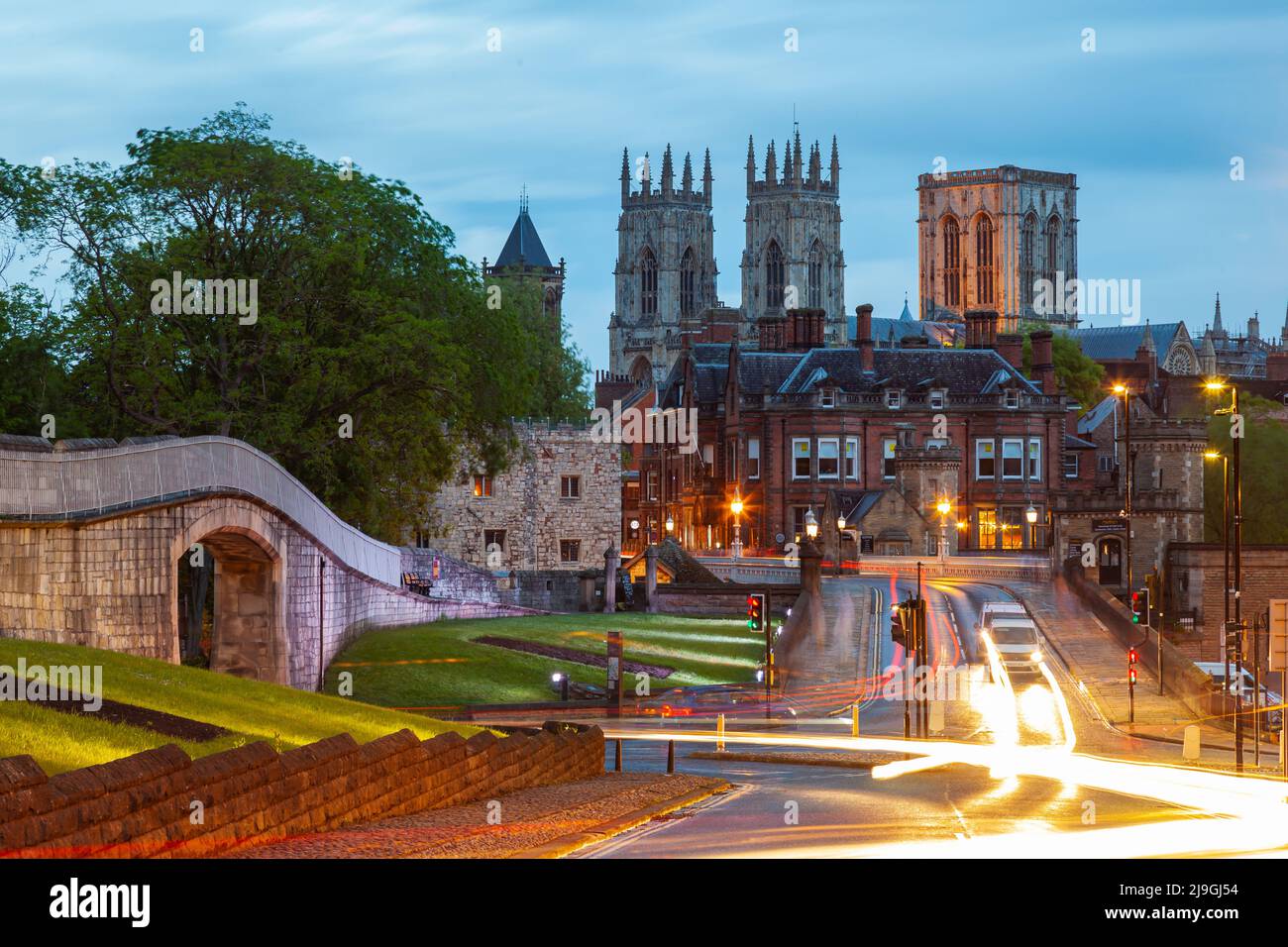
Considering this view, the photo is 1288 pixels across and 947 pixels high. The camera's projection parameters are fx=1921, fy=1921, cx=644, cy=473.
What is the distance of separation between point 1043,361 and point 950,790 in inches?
2984

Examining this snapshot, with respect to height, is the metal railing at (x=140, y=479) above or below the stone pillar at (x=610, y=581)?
above

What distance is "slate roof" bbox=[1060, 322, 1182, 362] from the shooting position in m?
192

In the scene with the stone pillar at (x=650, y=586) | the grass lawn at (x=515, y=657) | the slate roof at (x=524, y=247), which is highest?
the slate roof at (x=524, y=247)

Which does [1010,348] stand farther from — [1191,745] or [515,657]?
[1191,745]

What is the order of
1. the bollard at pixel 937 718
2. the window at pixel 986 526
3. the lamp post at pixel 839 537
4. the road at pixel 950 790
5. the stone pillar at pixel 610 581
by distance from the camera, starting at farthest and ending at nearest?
the window at pixel 986 526 → the lamp post at pixel 839 537 → the stone pillar at pixel 610 581 → the bollard at pixel 937 718 → the road at pixel 950 790

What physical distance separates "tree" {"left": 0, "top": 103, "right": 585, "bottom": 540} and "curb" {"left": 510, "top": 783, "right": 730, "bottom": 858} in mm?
23497

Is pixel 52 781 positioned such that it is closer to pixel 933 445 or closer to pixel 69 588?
pixel 69 588

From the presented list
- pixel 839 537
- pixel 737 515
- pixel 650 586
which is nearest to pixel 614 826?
pixel 650 586

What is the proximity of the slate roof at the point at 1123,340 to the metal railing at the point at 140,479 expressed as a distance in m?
159

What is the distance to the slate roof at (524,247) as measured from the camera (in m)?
181

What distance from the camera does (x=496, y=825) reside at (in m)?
20.6

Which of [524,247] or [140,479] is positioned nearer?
[140,479]

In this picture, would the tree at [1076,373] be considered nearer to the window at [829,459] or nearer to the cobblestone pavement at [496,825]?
the window at [829,459]

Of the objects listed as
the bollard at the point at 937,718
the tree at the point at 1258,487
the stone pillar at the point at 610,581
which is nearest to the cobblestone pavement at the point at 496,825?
the bollard at the point at 937,718
